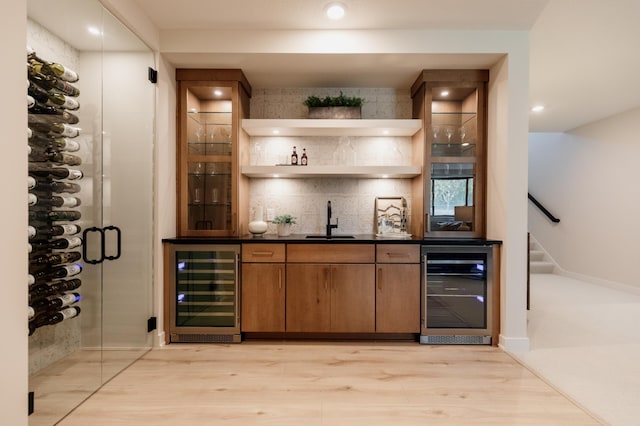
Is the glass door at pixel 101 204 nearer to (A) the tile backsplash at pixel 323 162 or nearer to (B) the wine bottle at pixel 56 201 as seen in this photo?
(B) the wine bottle at pixel 56 201

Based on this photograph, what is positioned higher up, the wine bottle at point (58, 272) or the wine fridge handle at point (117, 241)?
the wine fridge handle at point (117, 241)

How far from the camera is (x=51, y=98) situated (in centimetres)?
207

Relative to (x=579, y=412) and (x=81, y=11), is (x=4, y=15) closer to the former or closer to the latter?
(x=81, y=11)

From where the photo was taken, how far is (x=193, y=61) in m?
3.07

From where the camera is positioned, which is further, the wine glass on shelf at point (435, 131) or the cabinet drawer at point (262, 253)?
the wine glass on shelf at point (435, 131)

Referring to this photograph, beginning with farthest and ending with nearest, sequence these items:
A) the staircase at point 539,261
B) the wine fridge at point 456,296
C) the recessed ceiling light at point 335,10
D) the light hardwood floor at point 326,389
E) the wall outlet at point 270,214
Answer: the staircase at point 539,261, the wall outlet at point 270,214, the wine fridge at point 456,296, the recessed ceiling light at point 335,10, the light hardwood floor at point 326,389

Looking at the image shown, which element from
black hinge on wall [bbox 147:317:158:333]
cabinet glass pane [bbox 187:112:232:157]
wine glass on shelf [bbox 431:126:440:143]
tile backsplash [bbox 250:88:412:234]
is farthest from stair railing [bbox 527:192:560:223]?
black hinge on wall [bbox 147:317:158:333]

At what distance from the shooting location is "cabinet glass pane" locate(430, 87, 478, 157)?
3246mm

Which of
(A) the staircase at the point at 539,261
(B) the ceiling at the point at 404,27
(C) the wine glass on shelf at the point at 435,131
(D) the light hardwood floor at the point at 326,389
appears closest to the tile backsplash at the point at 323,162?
(B) the ceiling at the point at 404,27

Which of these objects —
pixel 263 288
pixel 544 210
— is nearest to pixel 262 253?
pixel 263 288

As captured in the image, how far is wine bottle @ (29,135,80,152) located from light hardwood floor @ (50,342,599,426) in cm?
159

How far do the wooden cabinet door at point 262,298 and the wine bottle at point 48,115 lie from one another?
1.65 metres

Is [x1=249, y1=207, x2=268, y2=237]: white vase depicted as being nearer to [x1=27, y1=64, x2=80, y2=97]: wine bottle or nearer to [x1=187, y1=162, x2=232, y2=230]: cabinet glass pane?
[x1=187, y1=162, x2=232, y2=230]: cabinet glass pane

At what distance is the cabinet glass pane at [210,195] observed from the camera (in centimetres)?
325
